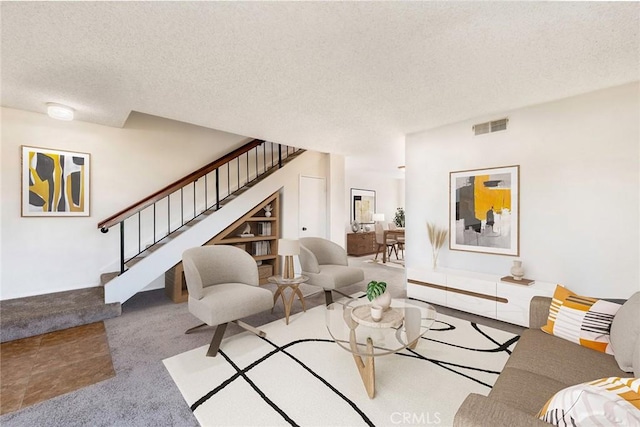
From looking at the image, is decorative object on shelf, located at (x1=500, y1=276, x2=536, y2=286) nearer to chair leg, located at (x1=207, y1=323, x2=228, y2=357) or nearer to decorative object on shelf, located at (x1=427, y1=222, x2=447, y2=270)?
decorative object on shelf, located at (x1=427, y1=222, x2=447, y2=270)

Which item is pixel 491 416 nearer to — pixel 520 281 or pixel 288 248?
pixel 288 248

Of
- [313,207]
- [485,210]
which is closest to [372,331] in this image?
[485,210]

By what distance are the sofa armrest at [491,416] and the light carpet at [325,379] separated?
0.80 metres

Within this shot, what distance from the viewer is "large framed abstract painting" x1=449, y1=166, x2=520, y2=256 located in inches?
130

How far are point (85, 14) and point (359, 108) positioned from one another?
7.98 feet

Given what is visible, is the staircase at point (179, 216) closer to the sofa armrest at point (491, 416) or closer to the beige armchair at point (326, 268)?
the beige armchair at point (326, 268)

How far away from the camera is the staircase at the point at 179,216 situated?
3.44 m

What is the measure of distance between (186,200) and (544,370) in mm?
4789

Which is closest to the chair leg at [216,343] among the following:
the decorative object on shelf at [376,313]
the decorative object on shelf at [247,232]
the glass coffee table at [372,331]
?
the glass coffee table at [372,331]

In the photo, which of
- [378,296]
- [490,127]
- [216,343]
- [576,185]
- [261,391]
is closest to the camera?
[261,391]

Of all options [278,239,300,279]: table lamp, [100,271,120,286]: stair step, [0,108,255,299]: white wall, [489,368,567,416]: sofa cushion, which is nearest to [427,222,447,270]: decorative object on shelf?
[278,239,300,279]: table lamp

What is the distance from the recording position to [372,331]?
2154 mm

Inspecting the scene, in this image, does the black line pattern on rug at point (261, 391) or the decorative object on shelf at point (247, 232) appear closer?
the black line pattern on rug at point (261, 391)

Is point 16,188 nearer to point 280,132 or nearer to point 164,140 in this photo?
point 164,140
